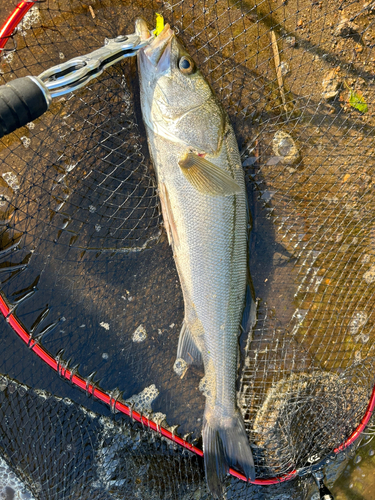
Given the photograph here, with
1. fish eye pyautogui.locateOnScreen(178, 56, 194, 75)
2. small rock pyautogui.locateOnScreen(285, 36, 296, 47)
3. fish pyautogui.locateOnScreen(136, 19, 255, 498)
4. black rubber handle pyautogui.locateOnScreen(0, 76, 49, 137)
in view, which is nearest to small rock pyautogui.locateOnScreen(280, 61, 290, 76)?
small rock pyautogui.locateOnScreen(285, 36, 296, 47)

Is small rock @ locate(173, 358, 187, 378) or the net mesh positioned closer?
the net mesh

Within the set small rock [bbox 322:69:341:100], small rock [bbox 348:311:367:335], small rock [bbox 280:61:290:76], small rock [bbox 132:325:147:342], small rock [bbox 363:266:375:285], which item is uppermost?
small rock [bbox 280:61:290:76]

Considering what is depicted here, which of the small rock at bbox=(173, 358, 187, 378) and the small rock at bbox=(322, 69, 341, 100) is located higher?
the small rock at bbox=(322, 69, 341, 100)

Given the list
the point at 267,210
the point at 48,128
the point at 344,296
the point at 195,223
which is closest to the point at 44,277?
the point at 48,128

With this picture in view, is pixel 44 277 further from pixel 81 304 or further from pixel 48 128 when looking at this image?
pixel 48 128

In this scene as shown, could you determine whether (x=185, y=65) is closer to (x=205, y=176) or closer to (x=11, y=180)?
(x=205, y=176)

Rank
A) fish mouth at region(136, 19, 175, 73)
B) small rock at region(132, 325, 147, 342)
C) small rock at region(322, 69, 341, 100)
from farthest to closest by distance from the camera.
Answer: small rock at region(132, 325, 147, 342), small rock at region(322, 69, 341, 100), fish mouth at region(136, 19, 175, 73)

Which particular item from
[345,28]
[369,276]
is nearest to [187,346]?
[369,276]

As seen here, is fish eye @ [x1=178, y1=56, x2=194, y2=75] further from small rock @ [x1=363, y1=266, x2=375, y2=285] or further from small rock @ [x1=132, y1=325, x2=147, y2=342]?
small rock @ [x1=363, y1=266, x2=375, y2=285]
